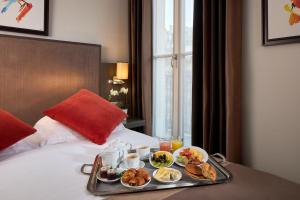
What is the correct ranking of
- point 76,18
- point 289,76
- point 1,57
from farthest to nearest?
point 76,18 → point 1,57 → point 289,76

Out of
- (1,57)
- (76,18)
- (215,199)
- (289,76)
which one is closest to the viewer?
(215,199)

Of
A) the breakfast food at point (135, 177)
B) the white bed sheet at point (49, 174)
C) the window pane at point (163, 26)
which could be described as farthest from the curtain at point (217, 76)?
the breakfast food at point (135, 177)

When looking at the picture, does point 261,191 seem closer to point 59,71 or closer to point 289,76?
point 289,76

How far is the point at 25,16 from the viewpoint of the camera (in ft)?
8.32

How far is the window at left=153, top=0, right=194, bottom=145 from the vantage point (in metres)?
2.81

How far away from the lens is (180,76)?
9.38 feet

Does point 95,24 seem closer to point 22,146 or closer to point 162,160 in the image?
point 22,146

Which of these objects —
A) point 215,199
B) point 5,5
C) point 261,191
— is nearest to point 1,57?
point 5,5

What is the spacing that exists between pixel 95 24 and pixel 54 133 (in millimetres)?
1726

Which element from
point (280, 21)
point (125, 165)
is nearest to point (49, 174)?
point (125, 165)

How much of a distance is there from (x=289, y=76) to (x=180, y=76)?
1257 mm

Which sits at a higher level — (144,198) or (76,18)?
(76,18)

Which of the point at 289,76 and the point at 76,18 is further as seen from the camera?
the point at 76,18

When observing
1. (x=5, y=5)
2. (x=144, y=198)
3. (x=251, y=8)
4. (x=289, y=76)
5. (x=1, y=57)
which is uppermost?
(x=5, y=5)
